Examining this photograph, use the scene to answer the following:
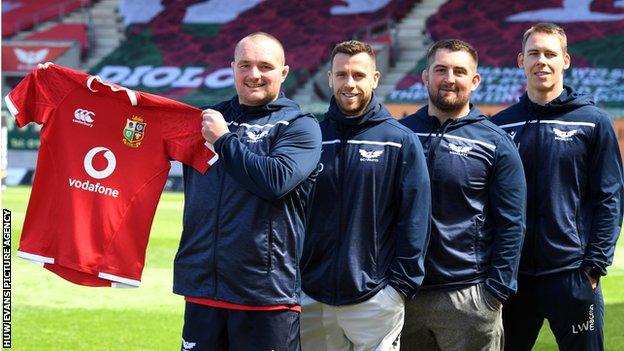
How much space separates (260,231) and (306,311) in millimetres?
816

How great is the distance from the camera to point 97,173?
5.02m

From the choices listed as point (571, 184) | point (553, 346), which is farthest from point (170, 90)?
point (571, 184)

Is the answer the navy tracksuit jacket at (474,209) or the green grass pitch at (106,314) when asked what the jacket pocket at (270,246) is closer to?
the navy tracksuit jacket at (474,209)

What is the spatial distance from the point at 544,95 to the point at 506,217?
0.82 m

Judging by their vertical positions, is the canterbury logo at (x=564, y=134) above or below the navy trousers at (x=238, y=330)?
above

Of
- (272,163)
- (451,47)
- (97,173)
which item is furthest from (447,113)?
(97,173)

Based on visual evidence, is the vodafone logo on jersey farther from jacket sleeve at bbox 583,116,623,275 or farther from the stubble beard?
jacket sleeve at bbox 583,116,623,275

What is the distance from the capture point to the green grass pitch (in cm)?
852

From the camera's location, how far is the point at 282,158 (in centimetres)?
445

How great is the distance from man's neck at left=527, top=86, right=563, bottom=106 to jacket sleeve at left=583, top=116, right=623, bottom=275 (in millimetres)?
274

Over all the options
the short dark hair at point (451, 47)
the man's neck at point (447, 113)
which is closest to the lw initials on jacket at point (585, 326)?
the man's neck at point (447, 113)

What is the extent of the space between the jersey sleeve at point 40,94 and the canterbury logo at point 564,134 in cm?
241

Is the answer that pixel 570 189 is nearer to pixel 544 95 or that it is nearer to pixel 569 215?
pixel 569 215

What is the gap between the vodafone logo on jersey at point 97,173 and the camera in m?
4.98
